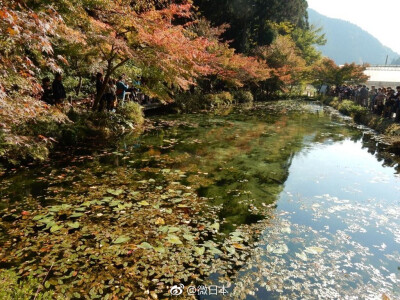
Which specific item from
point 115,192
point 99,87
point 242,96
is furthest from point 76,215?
point 242,96

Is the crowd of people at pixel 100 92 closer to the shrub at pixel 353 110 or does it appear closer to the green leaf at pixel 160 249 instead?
the green leaf at pixel 160 249

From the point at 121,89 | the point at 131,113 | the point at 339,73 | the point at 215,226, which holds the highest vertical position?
the point at 121,89

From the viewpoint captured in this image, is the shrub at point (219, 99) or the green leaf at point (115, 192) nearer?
the green leaf at point (115, 192)

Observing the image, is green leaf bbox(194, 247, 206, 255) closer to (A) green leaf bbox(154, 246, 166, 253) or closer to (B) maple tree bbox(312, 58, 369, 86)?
(A) green leaf bbox(154, 246, 166, 253)

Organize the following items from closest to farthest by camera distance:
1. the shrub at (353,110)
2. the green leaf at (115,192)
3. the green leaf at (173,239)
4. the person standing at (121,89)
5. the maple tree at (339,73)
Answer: the green leaf at (173,239) < the green leaf at (115,192) < the person standing at (121,89) < the shrub at (353,110) < the maple tree at (339,73)

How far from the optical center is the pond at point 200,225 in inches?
143

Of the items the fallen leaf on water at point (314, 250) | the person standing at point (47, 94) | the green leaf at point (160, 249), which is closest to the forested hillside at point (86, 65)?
the person standing at point (47, 94)

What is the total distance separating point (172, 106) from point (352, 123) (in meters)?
12.3

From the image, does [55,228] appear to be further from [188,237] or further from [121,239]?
[188,237]

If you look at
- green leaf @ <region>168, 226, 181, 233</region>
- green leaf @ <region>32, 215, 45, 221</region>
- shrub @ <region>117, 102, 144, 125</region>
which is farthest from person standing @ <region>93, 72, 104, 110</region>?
green leaf @ <region>168, 226, 181, 233</region>

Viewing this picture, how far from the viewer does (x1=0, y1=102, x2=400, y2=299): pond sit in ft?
11.9

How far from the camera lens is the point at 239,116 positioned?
1847 centimetres

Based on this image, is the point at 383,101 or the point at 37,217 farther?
the point at 383,101

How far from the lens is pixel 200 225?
4.91 metres
